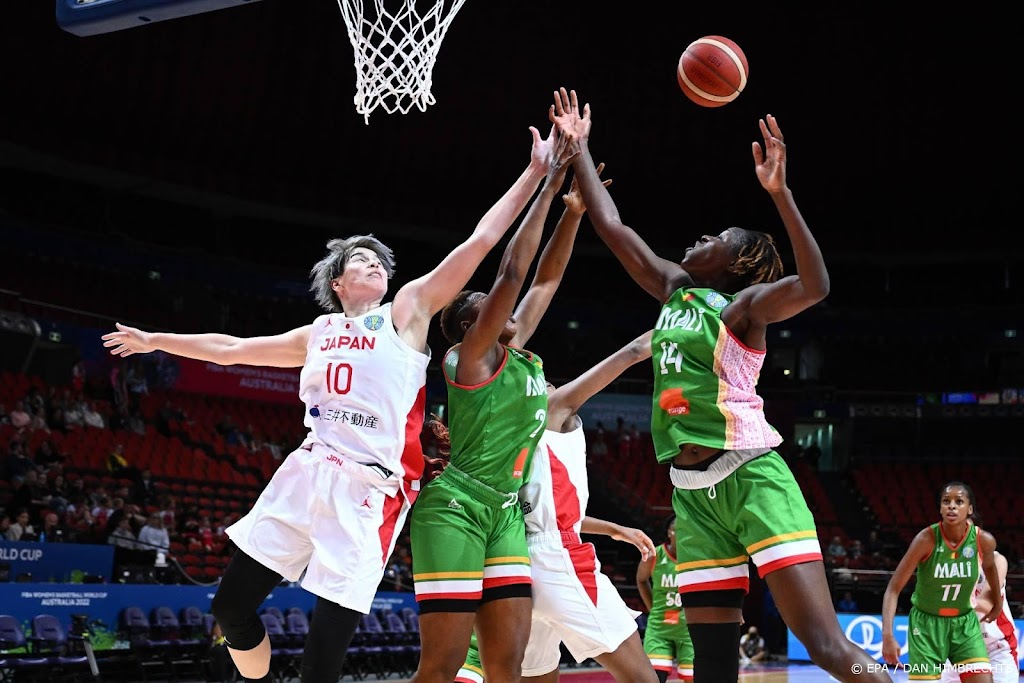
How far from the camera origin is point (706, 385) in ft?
13.1

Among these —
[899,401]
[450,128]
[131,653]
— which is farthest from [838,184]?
[131,653]

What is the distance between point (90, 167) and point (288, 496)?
61.5ft

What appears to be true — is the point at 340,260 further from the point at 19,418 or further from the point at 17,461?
the point at 19,418

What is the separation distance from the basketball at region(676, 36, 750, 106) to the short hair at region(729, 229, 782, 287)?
0.84 metres

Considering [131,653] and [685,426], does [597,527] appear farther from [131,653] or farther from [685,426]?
[131,653]

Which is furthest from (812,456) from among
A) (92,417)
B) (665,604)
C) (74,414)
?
(665,604)

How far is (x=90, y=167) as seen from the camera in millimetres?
21109

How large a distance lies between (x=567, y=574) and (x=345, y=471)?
127 cm

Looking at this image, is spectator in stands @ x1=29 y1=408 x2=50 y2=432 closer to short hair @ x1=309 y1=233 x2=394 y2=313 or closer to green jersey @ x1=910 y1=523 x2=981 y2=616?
short hair @ x1=309 y1=233 x2=394 y2=313

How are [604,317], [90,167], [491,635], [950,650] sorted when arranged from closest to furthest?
[491,635], [950,650], [90,167], [604,317]

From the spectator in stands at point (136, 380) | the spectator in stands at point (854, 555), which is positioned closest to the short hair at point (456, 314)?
the spectator in stands at point (136, 380)

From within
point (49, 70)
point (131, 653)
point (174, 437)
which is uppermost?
point (49, 70)

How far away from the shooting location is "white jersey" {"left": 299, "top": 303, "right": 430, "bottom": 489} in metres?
4.23

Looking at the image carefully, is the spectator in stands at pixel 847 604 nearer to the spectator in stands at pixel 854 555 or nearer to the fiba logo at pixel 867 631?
the fiba logo at pixel 867 631
